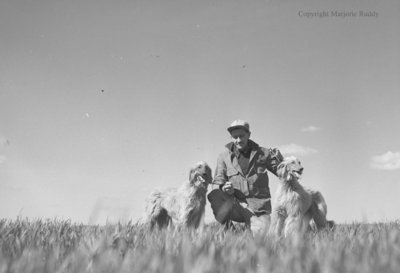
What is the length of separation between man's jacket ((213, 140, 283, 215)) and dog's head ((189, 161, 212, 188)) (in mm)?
426

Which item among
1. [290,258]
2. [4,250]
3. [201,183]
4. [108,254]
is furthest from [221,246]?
[201,183]

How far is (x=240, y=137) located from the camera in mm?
7840

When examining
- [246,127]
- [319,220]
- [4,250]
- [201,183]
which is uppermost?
[246,127]

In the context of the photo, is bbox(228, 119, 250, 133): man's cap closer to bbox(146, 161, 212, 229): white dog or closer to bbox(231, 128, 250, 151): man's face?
bbox(231, 128, 250, 151): man's face

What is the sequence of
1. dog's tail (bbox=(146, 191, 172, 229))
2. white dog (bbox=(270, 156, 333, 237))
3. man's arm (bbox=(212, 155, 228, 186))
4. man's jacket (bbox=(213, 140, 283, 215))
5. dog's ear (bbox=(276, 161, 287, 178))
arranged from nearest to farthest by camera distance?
white dog (bbox=(270, 156, 333, 237)) → dog's ear (bbox=(276, 161, 287, 178)) → man's jacket (bbox=(213, 140, 283, 215)) → man's arm (bbox=(212, 155, 228, 186)) → dog's tail (bbox=(146, 191, 172, 229))

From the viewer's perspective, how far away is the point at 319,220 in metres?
7.68

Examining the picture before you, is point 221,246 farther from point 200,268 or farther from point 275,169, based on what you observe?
point 275,169

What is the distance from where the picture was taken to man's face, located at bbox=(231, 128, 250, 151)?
7840 mm

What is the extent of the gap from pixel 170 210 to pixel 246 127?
2348 mm

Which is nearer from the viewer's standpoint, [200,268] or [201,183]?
[200,268]

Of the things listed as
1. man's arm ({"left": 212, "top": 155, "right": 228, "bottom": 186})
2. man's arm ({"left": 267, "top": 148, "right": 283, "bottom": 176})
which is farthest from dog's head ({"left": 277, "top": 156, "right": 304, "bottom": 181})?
man's arm ({"left": 212, "top": 155, "right": 228, "bottom": 186})

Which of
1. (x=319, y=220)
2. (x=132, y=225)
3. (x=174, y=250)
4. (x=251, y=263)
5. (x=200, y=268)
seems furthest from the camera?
(x=319, y=220)

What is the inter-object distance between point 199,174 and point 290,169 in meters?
1.77

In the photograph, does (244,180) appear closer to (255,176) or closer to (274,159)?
(255,176)
